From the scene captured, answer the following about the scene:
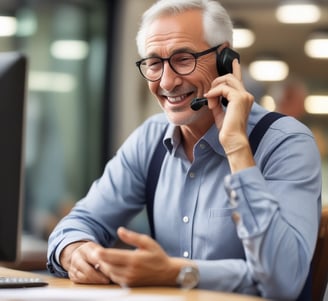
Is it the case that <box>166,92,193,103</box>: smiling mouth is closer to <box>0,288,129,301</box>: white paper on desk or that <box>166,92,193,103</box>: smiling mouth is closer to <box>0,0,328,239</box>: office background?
<box>0,288,129,301</box>: white paper on desk

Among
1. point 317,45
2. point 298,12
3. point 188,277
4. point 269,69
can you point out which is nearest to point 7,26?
point 298,12

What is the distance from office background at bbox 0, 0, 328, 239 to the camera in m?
7.96

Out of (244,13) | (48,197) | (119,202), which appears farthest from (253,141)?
(244,13)

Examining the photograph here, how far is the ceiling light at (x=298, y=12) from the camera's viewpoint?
8.10 m

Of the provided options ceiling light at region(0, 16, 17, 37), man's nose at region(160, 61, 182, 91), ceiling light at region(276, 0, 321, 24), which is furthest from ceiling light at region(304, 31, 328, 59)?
man's nose at region(160, 61, 182, 91)

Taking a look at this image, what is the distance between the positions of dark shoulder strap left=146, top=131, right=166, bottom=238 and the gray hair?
0.86ft

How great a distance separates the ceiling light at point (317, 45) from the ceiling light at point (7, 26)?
340 cm

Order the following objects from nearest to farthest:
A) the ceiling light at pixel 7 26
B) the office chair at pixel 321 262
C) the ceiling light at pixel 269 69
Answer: the office chair at pixel 321 262 < the ceiling light at pixel 7 26 < the ceiling light at pixel 269 69

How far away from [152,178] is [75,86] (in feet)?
20.6

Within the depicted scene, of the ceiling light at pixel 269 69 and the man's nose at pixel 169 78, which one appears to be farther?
the ceiling light at pixel 269 69

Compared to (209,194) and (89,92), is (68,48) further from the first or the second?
(209,194)

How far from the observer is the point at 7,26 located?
306 inches

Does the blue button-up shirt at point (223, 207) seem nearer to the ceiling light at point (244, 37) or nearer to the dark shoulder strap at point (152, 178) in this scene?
the dark shoulder strap at point (152, 178)

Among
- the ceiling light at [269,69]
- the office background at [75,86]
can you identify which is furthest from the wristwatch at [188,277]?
the ceiling light at [269,69]
